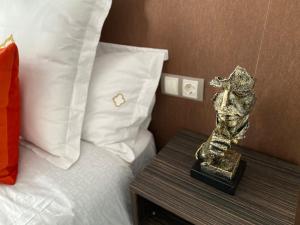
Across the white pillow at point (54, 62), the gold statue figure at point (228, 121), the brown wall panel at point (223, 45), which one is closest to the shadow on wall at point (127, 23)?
the brown wall panel at point (223, 45)

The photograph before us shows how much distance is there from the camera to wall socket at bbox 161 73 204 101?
90 cm

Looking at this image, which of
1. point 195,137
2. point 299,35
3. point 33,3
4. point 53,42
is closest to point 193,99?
A: point 195,137

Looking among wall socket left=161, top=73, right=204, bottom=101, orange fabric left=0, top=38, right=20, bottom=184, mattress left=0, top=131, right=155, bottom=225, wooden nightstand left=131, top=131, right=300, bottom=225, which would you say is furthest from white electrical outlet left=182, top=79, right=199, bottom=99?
orange fabric left=0, top=38, right=20, bottom=184

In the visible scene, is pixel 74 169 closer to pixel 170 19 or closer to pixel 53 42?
pixel 53 42

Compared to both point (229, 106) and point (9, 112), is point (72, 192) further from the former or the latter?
point (229, 106)

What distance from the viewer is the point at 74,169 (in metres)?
0.83

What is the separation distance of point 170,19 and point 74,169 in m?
0.57

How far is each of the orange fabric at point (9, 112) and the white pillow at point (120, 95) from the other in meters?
0.23

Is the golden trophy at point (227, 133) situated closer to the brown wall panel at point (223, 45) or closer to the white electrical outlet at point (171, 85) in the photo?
the brown wall panel at point (223, 45)

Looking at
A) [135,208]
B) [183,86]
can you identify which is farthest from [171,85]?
[135,208]

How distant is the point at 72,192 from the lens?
762mm

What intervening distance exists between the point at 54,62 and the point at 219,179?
0.58 meters

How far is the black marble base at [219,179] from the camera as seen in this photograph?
0.71m

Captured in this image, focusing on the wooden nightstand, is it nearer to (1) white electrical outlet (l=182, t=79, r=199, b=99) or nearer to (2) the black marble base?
(2) the black marble base
